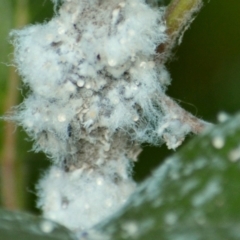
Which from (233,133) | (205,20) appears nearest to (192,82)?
(205,20)

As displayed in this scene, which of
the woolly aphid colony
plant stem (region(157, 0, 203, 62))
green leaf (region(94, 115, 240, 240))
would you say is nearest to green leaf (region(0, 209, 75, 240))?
green leaf (region(94, 115, 240, 240))

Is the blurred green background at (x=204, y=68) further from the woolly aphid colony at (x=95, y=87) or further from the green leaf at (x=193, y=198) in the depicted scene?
the green leaf at (x=193, y=198)

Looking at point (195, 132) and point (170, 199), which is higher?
point (195, 132)

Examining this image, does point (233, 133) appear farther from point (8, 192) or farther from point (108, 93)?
point (8, 192)

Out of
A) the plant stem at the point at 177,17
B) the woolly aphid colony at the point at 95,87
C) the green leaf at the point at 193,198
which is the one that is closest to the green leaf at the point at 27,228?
the green leaf at the point at 193,198

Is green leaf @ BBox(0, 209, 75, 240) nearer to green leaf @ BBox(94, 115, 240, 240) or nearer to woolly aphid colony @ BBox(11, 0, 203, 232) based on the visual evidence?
green leaf @ BBox(94, 115, 240, 240)

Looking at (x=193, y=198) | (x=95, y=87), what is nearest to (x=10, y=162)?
(x=95, y=87)
